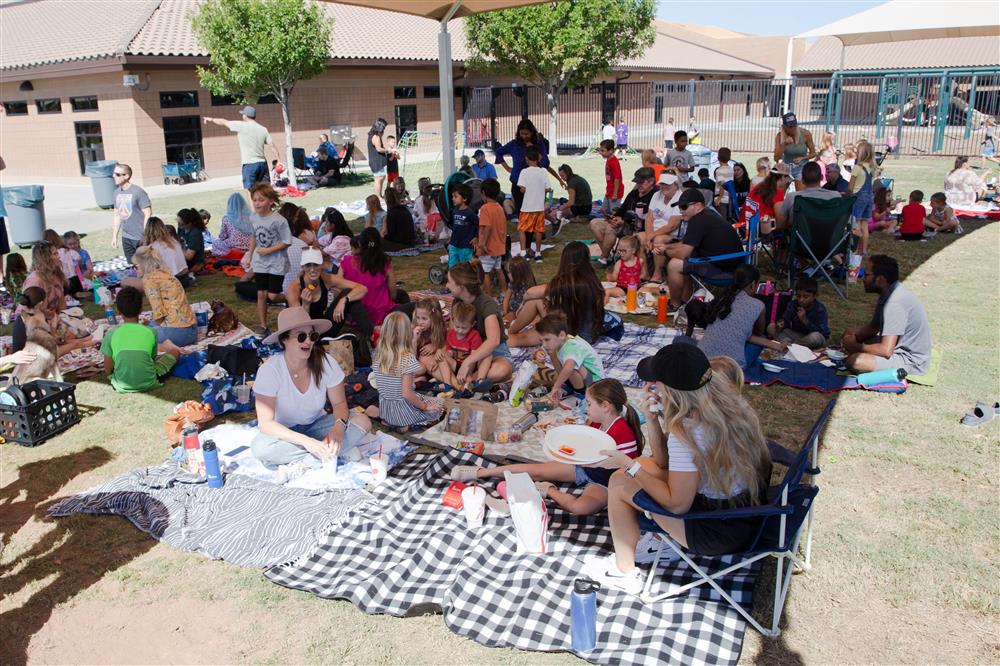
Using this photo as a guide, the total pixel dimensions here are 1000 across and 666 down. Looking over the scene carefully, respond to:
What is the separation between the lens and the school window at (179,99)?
2106cm

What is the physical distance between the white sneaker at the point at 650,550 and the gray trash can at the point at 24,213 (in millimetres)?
12247

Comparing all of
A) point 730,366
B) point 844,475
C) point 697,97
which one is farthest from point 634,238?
point 697,97

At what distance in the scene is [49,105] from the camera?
23.0 m

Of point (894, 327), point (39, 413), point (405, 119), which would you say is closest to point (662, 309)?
point (894, 327)

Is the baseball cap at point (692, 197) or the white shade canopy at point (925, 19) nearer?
the baseball cap at point (692, 197)

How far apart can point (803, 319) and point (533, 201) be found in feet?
15.0

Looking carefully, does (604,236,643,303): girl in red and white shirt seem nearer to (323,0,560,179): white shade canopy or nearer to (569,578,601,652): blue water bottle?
(323,0,560,179): white shade canopy

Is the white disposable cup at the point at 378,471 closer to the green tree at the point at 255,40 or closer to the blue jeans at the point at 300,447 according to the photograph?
the blue jeans at the point at 300,447

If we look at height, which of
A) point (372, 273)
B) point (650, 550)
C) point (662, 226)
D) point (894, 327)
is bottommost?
point (650, 550)

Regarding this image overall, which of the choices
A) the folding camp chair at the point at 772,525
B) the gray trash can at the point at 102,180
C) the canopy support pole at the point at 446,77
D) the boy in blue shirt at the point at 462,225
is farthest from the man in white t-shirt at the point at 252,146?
the folding camp chair at the point at 772,525

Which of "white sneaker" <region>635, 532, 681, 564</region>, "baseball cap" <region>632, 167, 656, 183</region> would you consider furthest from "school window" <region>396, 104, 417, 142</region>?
"white sneaker" <region>635, 532, 681, 564</region>

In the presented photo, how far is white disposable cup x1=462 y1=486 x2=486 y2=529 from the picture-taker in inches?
178

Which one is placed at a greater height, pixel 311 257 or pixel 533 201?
pixel 533 201

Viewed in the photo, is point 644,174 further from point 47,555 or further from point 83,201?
point 83,201
